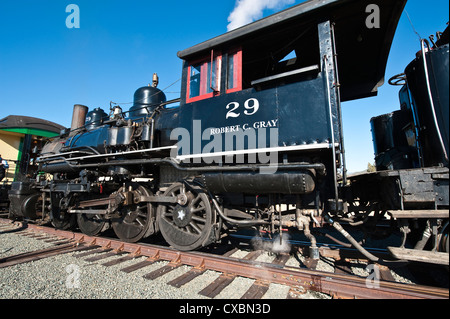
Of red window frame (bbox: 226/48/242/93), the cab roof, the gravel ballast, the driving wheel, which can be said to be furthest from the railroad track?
the cab roof

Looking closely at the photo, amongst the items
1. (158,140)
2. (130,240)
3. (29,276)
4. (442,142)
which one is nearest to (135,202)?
(130,240)

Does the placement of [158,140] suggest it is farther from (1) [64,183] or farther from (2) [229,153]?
(1) [64,183]

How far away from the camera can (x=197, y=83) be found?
12.5 ft

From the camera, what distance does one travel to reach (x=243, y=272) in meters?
3.10

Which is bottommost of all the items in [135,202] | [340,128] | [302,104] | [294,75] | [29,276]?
[29,276]

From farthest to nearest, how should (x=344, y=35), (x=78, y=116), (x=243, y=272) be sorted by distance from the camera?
1. (x=78, y=116)
2. (x=344, y=35)
3. (x=243, y=272)

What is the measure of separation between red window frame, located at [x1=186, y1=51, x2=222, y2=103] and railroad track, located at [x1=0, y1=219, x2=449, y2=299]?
256 cm

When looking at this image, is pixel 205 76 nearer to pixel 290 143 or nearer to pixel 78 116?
pixel 290 143

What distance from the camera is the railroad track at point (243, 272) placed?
7.85 ft

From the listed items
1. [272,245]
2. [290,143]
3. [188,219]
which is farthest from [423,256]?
[188,219]

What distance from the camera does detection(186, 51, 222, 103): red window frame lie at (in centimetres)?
353

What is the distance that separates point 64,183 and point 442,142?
7.16m

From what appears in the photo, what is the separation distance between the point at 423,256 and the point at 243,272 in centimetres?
200

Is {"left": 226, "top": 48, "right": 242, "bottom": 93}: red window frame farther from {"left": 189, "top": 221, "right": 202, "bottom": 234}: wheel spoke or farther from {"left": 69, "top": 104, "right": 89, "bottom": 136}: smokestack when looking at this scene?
{"left": 69, "top": 104, "right": 89, "bottom": 136}: smokestack
